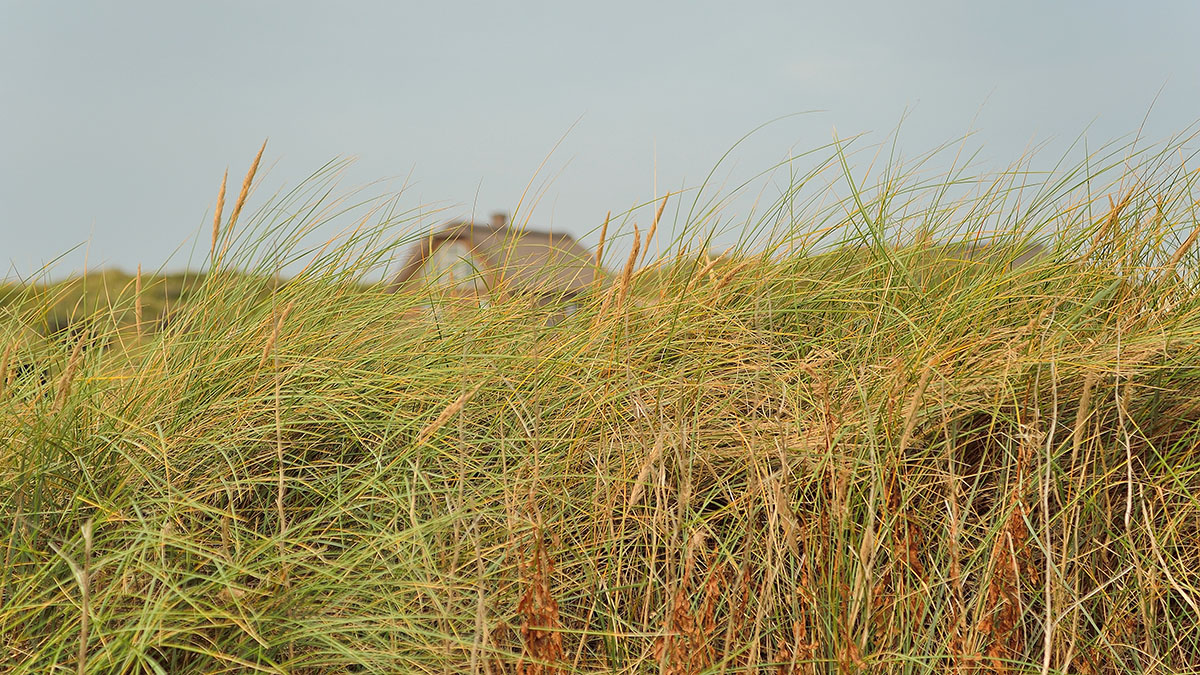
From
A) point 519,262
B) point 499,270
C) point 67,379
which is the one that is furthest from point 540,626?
point 519,262

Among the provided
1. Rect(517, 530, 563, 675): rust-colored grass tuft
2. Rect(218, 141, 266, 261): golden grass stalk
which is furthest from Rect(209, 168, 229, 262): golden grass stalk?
Rect(517, 530, 563, 675): rust-colored grass tuft

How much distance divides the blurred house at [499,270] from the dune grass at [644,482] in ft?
0.48

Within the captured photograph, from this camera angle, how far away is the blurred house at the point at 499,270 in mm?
2307

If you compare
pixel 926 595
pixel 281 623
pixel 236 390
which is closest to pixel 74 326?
pixel 236 390

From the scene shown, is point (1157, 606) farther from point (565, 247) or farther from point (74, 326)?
point (74, 326)

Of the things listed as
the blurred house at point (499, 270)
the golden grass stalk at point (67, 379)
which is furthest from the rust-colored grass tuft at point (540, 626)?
the blurred house at point (499, 270)

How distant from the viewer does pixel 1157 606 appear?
→ 164 cm

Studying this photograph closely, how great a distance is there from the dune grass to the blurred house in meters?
0.15

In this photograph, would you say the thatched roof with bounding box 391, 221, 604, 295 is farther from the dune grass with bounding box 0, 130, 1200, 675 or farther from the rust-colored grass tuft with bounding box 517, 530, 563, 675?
the rust-colored grass tuft with bounding box 517, 530, 563, 675

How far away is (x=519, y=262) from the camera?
249 centimetres

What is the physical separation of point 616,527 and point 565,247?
40.2 inches

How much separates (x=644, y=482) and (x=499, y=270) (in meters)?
0.94

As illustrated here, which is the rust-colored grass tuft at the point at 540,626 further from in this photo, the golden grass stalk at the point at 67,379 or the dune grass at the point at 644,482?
the golden grass stalk at the point at 67,379

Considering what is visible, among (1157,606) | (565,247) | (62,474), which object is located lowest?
(1157,606)
